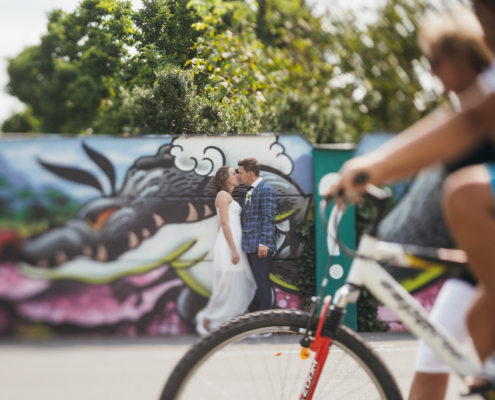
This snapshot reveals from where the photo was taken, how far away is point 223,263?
271 cm

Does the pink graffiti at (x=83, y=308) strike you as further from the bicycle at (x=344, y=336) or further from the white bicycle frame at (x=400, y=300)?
the white bicycle frame at (x=400, y=300)

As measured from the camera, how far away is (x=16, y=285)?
426 centimetres

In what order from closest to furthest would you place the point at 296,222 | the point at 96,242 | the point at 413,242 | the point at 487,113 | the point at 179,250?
the point at 487,113 < the point at 413,242 < the point at 296,222 < the point at 179,250 < the point at 96,242

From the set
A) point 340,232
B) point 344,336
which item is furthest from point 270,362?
point 340,232

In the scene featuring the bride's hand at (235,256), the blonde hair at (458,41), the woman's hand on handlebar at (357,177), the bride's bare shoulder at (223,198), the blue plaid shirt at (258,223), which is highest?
the blonde hair at (458,41)

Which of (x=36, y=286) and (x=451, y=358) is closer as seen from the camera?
(x=451, y=358)

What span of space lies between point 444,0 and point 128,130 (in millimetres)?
2346

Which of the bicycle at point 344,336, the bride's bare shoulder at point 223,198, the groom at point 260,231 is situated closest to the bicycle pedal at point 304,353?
the bicycle at point 344,336

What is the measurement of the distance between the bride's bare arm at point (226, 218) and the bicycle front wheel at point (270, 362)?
797mm

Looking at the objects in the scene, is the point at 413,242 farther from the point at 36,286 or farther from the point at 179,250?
the point at 36,286

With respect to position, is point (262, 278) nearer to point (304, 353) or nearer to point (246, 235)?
point (246, 235)

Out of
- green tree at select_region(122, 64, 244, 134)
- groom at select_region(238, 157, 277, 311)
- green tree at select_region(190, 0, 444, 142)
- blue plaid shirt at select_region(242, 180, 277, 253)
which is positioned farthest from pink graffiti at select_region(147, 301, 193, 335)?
green tree at select_region(190, 0, 444, 142)

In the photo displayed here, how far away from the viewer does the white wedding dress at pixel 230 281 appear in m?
2.54

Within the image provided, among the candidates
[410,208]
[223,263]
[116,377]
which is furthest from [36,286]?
[410,208]
